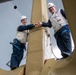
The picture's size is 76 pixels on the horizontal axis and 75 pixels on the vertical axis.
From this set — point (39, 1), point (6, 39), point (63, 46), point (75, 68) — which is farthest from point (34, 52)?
point (6, 39)

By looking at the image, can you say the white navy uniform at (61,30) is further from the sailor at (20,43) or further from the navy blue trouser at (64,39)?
the sailor at (20,43)

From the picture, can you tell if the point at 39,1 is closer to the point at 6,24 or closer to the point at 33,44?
the point at 33,44

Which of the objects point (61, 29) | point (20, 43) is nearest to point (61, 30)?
point (61, 29)

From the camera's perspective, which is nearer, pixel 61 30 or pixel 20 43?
pixel 61 30

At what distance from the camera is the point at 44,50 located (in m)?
1.89

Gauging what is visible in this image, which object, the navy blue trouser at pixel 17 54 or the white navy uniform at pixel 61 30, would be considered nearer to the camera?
the white navy uniform at pixel 61 30

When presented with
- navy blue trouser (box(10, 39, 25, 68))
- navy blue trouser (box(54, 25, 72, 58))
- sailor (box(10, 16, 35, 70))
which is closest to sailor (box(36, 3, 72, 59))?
navy blue trouser (box(54, 25, 72, 58))

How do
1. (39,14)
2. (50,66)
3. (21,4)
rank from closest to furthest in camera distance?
1. (50,66)
2. (39,14)
3. (21,4)

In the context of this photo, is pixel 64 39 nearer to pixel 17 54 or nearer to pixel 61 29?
pixel 61 29

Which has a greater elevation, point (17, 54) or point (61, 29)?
point (61, 29)

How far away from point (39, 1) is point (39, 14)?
0.23 m

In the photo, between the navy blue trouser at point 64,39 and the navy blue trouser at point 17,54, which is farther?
the navy blue trouser at point 17,54

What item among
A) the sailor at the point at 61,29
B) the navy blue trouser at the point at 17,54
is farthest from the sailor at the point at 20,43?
the sailor at the point at 61,29

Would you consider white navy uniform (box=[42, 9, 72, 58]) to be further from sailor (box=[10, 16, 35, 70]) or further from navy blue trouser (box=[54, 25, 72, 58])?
sailor (box=[10, 16, 35, 70])
